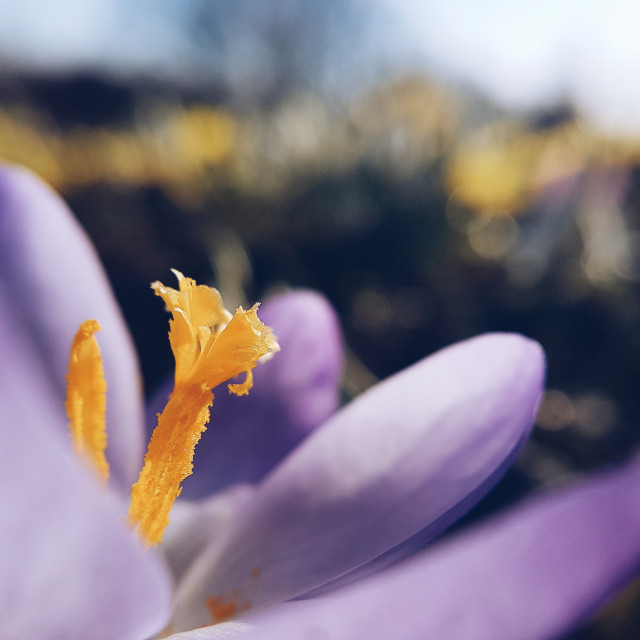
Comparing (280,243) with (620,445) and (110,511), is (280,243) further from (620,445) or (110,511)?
(110,511)

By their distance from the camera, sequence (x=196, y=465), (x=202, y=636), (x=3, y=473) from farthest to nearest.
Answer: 1. (x=196, y=465)
2. (x=202, y=636)
3. (x=3, y=473)

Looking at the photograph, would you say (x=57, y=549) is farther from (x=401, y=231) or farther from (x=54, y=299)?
(x=401, y=231)

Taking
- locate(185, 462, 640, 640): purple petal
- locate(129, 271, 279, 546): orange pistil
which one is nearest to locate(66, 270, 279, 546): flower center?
locate(129, 271, 279, 546): orange pistil

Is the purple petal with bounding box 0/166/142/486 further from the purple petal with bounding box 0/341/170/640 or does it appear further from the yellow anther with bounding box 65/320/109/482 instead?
the purple petal with bounding box 0/341/170/640

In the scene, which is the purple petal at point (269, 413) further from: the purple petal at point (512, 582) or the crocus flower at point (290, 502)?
the purple petal at point (512, 582)

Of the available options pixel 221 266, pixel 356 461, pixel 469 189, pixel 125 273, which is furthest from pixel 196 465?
pixel 469 189

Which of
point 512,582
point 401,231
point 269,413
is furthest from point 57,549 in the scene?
point 401,231

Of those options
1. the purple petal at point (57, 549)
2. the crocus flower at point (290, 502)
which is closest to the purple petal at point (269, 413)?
the crocus flower at point (290, 502)

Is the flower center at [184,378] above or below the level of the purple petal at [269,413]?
above
